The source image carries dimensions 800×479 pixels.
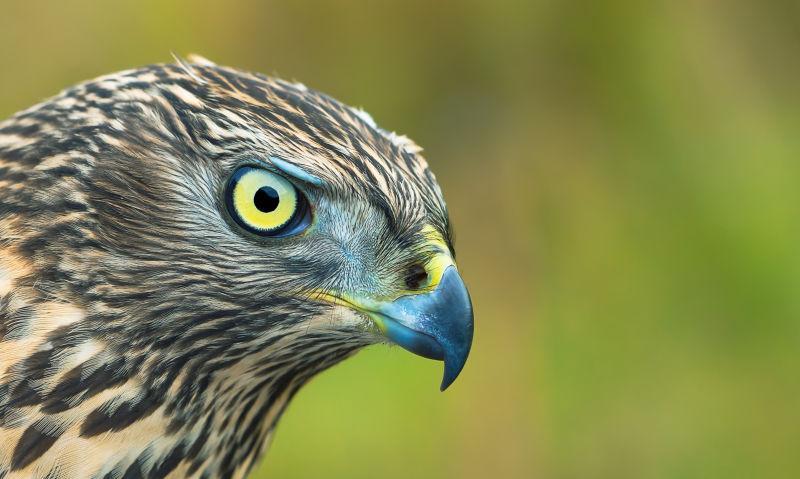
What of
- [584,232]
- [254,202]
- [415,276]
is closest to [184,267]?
[254,202]

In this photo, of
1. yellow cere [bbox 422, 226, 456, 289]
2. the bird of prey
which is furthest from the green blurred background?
yellow cere [bbox 422, 226, 456, 289]

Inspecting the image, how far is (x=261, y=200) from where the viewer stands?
7.91ft

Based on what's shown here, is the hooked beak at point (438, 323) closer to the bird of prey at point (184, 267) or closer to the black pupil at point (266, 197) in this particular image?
the bird of prey at point (184, 267)

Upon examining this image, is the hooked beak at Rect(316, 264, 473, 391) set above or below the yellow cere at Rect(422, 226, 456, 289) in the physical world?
below

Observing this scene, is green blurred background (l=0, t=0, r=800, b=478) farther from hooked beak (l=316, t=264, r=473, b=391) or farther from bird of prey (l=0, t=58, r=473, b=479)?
hooked beak (l=316, t=264, r=473, b=391)

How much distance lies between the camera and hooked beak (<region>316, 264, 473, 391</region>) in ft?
7.76

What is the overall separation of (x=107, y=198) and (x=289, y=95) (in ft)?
1.73

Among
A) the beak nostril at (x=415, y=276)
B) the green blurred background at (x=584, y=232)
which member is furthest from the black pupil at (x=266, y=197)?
the green blurred background at (x=584, y=232)

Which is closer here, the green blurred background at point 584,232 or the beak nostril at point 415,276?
the beak nostril at point 415,276

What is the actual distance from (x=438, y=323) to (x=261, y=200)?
513mm

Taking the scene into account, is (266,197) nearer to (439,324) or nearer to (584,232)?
(439,324)

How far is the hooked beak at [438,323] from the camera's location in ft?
7.76

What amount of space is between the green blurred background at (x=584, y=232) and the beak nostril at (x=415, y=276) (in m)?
3.51

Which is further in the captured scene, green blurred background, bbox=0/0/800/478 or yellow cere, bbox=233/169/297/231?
green blurred background, bbox=0/0/800/478
